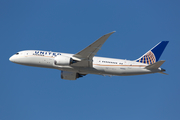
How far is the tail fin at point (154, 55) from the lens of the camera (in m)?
38.1

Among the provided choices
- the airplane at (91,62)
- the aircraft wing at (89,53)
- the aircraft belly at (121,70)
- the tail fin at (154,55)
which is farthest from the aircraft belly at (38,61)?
the tail fin at (154,55)

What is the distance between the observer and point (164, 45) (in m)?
38.3

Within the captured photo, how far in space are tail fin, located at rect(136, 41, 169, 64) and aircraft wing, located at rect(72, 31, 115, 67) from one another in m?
8.65


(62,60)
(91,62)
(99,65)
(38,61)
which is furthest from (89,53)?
(38,61)

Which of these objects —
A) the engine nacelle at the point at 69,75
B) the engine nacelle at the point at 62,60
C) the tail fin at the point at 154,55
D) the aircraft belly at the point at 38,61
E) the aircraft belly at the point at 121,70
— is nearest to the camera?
the engine nacelle at the point at 62,60

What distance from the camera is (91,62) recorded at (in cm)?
3544

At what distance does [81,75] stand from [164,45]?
14890 millimetres

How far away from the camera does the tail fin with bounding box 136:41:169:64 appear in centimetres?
3806

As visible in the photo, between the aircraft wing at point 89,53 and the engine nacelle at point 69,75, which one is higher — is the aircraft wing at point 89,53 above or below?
above

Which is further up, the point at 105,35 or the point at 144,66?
the point at 105,35

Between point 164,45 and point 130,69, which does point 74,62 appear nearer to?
point 130,69

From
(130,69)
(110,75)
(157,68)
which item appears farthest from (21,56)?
(157,68)

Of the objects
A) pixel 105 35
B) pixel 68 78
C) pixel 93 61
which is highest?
pixel 105 35

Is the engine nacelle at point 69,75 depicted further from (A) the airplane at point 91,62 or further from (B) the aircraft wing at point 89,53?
(B) the aircraft wing at point 89,53
